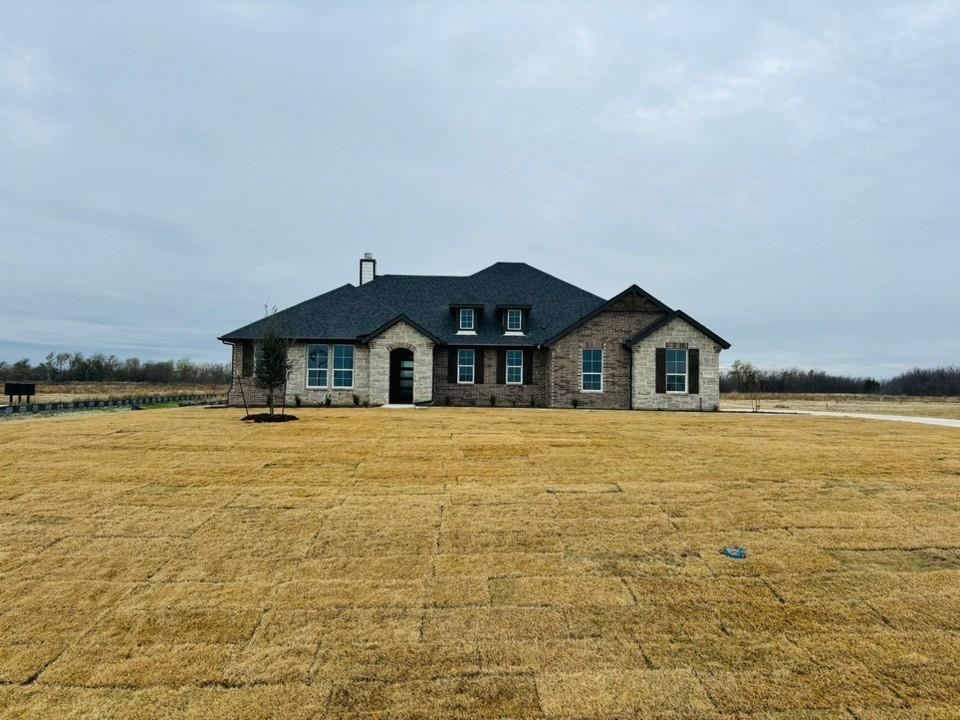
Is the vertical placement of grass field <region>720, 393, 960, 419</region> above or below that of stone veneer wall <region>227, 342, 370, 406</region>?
below

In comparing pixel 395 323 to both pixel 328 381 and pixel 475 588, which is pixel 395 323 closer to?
pixel 328 381

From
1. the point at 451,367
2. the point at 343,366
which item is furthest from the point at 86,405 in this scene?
the point at 451,367

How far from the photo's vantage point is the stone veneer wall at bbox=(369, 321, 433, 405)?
83.3 feet

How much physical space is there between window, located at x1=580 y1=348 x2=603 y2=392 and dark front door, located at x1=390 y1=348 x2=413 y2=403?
8541 mm

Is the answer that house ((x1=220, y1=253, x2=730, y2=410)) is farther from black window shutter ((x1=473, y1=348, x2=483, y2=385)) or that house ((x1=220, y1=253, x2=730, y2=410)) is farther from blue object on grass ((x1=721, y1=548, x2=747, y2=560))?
blue object on grass ((x1=721, y1=548, x2=747, y2=560))

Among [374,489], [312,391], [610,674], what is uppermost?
[312,391]

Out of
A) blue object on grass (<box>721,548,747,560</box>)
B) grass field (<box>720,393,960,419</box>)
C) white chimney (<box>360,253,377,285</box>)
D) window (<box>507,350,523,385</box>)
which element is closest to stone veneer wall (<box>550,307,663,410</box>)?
window (<box>507,350,523,385</box>)

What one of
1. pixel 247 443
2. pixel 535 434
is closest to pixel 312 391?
pixel 247 443

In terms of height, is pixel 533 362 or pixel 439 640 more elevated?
pixel 533 362

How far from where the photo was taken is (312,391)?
1000 inches

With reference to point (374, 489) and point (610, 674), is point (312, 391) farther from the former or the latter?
point (610, 674)

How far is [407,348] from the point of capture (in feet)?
83.7

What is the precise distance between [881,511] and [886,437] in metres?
8.92

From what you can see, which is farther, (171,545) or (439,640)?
(171,545)
